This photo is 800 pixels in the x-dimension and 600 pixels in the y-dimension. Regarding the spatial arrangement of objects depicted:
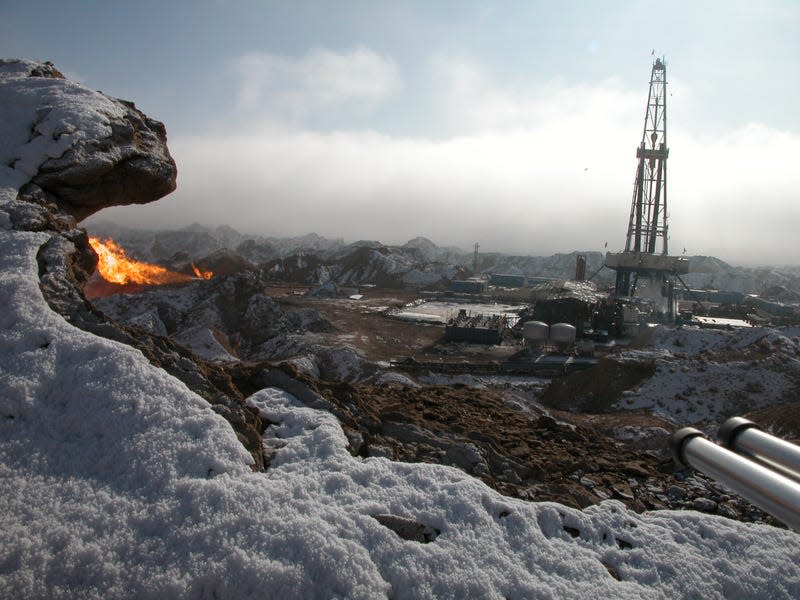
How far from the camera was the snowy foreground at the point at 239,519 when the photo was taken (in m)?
3.82

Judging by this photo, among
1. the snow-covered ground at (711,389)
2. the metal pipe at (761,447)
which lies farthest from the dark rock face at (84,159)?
the snow-covered ground at (711,389)

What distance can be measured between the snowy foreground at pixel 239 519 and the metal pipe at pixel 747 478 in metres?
2.45

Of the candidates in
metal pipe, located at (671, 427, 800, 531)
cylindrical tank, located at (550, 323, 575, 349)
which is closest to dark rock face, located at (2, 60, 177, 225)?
metal pipe, located at (671, 427, 800, 531)

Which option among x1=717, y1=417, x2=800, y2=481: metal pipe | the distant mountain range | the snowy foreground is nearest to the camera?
x1=717, y1=417, x2=800, y2=481: metal pipe

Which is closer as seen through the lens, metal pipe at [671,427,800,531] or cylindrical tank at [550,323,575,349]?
metal pipe at [671,427,800,531]

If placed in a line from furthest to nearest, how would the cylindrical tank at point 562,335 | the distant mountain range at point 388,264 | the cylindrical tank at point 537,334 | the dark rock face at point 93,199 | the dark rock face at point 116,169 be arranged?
1. the distant mountain range at point 388,264
2. the cylindrical tank at point 537,334
3. the cylindrical tank at point 562,335
4. the dark rock face at point 116,169
5. the dark rock face at point 93,199

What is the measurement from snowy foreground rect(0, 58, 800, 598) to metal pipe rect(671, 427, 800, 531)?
8.04 feet

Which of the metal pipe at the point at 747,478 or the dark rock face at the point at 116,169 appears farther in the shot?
the dark rock face at the point at 116,169

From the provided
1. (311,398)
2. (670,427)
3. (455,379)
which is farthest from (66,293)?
(455,379)

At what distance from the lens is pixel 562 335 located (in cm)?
3572

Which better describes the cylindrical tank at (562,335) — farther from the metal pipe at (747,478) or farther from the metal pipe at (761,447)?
the metal pipe at (747,478)

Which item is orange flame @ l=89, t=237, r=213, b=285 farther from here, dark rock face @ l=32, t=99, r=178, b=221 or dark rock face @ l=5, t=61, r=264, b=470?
dark rock face @ l=5, t=61, r=264, b=470

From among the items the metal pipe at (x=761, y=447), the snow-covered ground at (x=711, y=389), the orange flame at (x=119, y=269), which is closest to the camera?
the metal pipe at (x=761, y=447)

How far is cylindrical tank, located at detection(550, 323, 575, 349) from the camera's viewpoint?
116ft
